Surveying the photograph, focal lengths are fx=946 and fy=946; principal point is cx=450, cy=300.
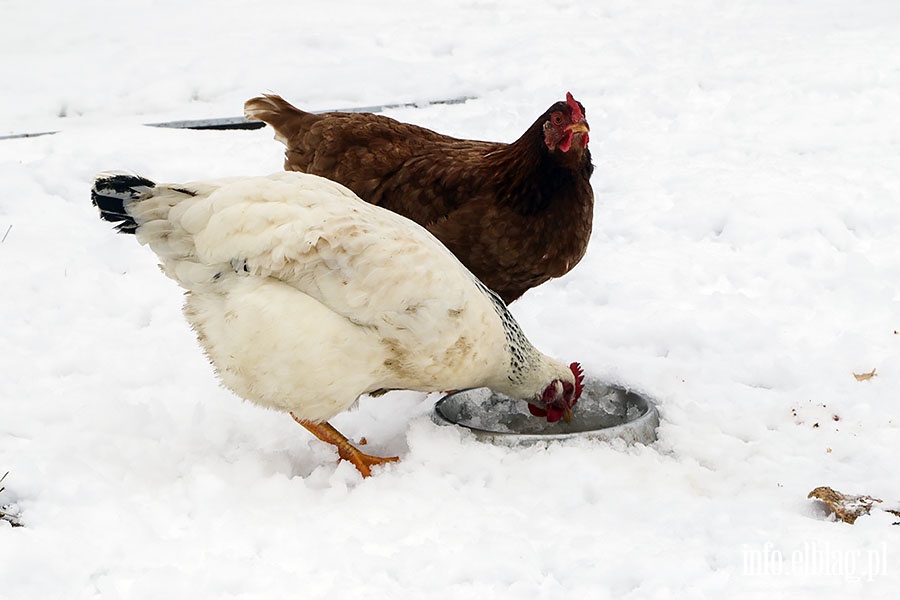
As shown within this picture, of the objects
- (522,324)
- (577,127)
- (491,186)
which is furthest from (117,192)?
(522,324)

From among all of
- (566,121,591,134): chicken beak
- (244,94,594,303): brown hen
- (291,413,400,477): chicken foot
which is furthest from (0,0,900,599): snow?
(566,121,591,134): chicken beak

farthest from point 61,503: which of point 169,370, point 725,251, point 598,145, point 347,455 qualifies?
point 598,145

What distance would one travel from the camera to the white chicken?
270cm

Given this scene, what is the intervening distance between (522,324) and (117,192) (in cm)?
191

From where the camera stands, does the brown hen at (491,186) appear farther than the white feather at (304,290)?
Yes

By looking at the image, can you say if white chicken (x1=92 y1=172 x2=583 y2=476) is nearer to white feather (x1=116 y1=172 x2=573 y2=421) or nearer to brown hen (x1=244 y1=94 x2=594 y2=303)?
white feather (x1=116 y1=172 x2=573 y2=421)

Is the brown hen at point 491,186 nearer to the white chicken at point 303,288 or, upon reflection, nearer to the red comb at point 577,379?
the red comb at point 577,379

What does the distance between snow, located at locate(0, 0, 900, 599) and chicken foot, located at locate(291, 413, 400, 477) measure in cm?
5

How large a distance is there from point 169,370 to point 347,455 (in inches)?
39.5

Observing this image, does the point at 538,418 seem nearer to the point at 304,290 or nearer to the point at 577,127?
the point at 577,127

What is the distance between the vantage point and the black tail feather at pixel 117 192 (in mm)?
2814

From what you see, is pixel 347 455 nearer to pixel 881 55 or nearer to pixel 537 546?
pixel 537 546

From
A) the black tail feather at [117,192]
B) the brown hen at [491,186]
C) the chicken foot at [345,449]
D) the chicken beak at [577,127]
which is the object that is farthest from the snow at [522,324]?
the chicken beak at [577,127]

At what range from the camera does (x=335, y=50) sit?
729 cm
